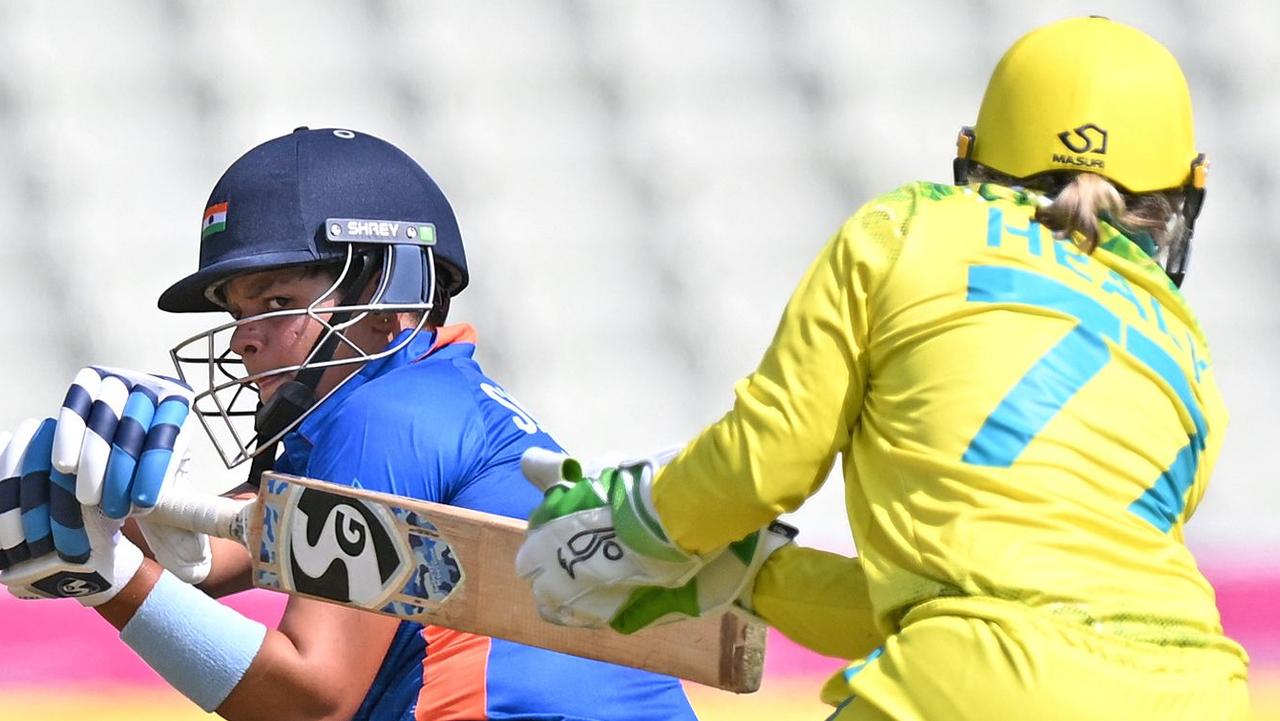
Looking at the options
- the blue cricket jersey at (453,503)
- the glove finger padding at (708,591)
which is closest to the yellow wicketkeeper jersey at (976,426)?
the glove finger padding at (708,591)

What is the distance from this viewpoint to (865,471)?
47.6 inches

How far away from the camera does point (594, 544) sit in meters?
1.31

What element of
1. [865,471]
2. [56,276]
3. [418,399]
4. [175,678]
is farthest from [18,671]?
[865,471]

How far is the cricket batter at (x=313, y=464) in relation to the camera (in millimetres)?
1679

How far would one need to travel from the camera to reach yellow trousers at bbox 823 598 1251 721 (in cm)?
108

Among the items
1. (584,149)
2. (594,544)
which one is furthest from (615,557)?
(584,149)

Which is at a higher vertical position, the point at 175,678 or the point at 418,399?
the point at 418,399

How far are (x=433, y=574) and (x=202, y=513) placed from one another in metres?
0.31

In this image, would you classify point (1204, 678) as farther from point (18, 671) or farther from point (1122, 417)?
point (18, 671)

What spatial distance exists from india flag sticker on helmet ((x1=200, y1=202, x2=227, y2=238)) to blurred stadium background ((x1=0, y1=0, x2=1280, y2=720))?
147cm

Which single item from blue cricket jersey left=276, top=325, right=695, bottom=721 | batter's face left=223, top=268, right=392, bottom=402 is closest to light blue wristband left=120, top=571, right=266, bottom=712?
blue cricket jersey left=276, top=325, right=695, bottom=721

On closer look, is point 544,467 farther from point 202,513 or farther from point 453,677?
point 202,513

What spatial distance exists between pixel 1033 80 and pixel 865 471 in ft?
1.09

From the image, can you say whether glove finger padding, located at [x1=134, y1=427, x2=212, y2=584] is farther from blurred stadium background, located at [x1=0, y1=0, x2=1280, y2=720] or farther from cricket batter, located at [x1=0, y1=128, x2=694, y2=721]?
blurred stadium background, located at [x1=0, y1=0, x2=1280, y2=720]
